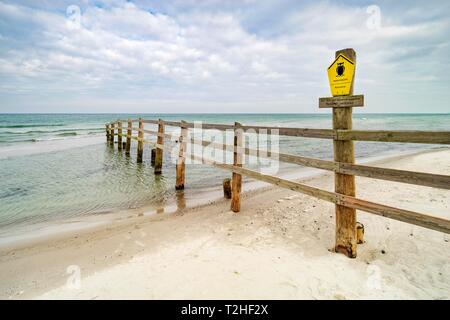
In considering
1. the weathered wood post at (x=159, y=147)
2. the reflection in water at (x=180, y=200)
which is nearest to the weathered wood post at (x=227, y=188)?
the reflection in water at (x=180, y=200)

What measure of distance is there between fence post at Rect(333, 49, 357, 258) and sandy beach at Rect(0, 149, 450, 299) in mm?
222

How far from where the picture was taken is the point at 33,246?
187 inches

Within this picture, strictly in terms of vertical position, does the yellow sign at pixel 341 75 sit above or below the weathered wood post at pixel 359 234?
above

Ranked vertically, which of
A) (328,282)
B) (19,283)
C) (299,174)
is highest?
(299,174)

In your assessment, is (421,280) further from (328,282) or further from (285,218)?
(285,218)

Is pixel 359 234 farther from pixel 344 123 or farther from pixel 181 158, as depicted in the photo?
pixel 181 158

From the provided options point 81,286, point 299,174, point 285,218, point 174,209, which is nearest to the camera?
point 81,286

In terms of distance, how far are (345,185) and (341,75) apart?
4.84 ft

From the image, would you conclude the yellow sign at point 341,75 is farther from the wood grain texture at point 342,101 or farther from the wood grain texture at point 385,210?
the wood grain texture at point 385,210

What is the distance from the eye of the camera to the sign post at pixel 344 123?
3406 millimetres

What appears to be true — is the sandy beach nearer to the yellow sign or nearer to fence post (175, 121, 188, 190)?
the yellow sign

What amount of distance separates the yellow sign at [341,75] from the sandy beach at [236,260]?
7.48ft
